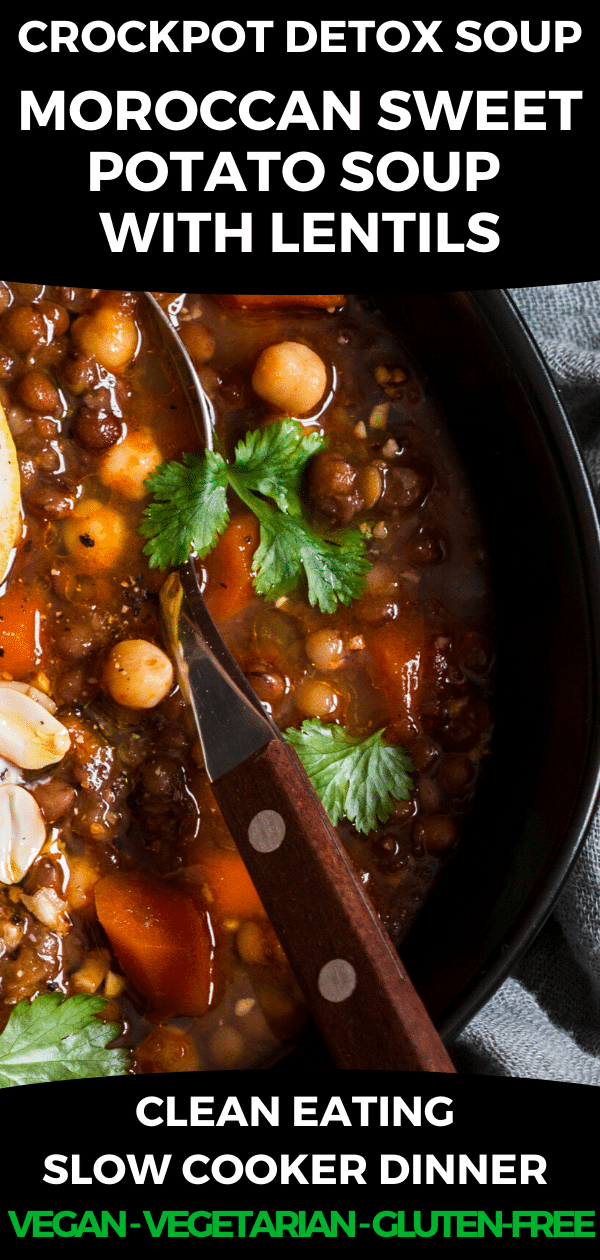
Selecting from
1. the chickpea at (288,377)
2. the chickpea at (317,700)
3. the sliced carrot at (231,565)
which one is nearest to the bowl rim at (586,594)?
the chickpea at (288,377)

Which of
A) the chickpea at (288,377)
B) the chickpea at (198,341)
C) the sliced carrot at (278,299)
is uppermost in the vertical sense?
the sliced carrot at (278,299)

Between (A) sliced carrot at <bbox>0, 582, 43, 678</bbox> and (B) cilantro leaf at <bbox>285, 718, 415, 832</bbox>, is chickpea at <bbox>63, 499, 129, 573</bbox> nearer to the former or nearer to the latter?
(A) sliced carrot at <bbox>0, 582, 43, 678</bbox>

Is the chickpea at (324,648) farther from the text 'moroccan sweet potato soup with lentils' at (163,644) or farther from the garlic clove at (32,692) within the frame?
the garlic clove at (32,692)

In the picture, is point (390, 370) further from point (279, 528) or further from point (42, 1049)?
point (42, 1049)

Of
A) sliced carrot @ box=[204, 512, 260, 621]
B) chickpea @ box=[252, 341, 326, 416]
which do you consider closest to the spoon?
sliced carrot @ box=[204, 512, 260, 621]

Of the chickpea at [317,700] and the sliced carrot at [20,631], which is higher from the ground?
the sliced carrot at [20,631]

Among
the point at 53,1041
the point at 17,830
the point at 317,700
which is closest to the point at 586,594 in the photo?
the point at 317,700

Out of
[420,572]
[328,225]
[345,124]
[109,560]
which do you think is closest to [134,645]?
[109,560]
